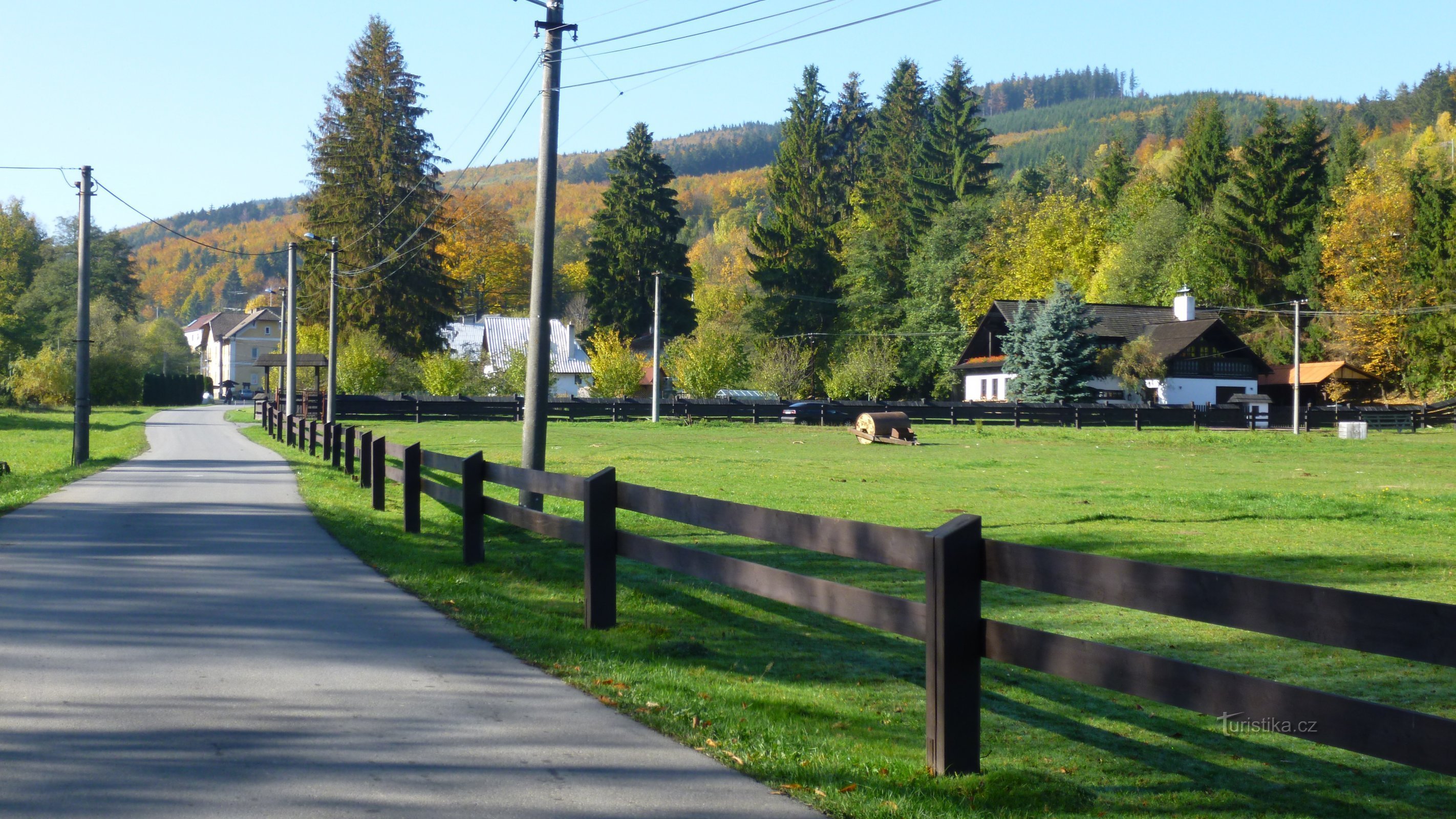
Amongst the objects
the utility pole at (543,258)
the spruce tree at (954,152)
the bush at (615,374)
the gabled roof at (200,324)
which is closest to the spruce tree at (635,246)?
the bush at (615,374)

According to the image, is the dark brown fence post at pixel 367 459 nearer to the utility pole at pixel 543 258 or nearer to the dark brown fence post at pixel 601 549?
the utility pole at pixel 543 258

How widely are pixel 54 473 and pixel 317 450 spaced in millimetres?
8424

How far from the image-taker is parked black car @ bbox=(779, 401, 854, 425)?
60.9m

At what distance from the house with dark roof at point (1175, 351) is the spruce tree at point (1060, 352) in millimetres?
3274

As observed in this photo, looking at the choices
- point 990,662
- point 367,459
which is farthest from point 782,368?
point 990,662

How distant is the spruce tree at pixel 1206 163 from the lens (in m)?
84.2

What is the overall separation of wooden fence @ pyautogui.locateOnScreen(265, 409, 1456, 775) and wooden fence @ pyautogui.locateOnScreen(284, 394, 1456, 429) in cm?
5121

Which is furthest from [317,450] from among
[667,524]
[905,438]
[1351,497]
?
[1351,497]

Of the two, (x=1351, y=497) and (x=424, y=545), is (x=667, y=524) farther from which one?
(x=1351, y=497)

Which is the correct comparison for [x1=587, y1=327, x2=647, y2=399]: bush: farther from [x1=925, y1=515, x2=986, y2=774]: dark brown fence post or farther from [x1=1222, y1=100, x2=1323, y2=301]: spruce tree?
[x1=925, y1=515, x2=986, y2=774]: dark brown fence post

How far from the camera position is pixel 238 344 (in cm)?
13612

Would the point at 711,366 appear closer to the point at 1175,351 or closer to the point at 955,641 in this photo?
the point at 1175,351

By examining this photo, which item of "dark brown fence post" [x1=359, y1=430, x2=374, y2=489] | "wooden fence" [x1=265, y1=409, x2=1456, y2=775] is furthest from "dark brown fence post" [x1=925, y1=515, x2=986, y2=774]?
"dark brown fence post" [x1=359, y1=430, x2=374, y2=489]

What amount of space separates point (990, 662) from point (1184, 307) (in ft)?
231
